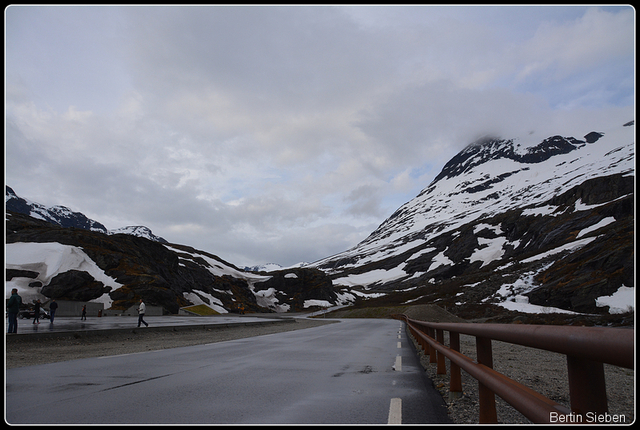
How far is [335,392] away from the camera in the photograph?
5961 millimetres

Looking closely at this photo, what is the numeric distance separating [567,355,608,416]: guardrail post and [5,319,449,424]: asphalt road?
244 cm

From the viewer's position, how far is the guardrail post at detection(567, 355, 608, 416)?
2129mm

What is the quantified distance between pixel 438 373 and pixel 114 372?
5909 millimetres

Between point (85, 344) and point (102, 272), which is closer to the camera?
point (85, 344)

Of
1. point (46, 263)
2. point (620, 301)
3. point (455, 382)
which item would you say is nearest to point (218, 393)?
point (455, 382)

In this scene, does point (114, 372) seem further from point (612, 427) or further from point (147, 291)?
point (147, 291)

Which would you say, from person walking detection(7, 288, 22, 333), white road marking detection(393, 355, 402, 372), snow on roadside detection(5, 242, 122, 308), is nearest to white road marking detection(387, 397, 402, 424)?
white road marking detection(393, 355, 402, 372)

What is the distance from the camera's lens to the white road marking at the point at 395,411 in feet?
14.1

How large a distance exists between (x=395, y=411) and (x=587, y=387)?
2.92 meters

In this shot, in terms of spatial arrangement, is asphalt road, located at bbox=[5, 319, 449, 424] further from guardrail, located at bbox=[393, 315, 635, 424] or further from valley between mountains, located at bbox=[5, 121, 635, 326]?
valley between mountains, located at bbox=[5, 121, 635, 326]

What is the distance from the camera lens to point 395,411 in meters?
Result: 4.73

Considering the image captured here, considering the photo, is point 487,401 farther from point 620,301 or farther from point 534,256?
point 534,256

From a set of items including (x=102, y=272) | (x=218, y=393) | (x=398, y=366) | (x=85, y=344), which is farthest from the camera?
(x=102, y=272)

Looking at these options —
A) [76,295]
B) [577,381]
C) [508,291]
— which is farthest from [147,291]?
[577,381]
